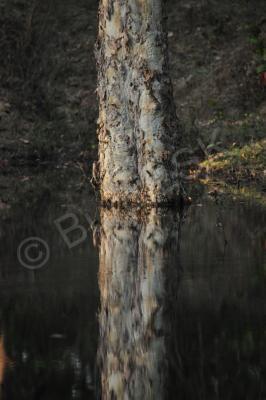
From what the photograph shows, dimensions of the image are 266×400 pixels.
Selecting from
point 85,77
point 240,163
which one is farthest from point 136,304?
point 85,77

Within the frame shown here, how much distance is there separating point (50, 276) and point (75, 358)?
2.80 meters

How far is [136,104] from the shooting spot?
480 inches

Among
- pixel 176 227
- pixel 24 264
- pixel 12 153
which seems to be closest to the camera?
pixel 24 264

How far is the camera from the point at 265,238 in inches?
372

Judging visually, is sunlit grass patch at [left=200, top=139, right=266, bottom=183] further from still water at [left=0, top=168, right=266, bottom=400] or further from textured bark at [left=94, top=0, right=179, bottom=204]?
still water at [left=0, top=168, right=266, bottom=400]

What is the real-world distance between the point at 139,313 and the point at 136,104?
246 inches

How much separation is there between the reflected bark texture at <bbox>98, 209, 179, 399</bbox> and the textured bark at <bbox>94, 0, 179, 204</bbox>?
4.32ft

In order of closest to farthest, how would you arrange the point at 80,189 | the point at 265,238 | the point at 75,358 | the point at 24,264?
the point at 75,358 → the point at 24,264 → the point at 265,238 → the point at 80,189

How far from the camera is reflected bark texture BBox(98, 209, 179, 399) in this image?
486cm

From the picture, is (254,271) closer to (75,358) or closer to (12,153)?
(75,358)

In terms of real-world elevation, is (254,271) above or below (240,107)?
below

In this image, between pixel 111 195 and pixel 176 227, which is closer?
pixel 176 227

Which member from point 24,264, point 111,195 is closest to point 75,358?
point 24,264

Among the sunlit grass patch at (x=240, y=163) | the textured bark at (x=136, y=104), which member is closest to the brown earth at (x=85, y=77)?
the sunlit grass patch at (x=240, y=163)
